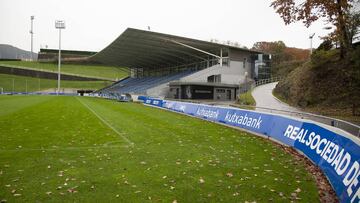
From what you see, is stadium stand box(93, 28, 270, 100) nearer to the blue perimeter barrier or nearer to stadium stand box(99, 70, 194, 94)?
stadium stand box(99, 70, 194, 94)

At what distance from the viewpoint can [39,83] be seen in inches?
4232

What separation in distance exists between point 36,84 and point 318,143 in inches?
4404

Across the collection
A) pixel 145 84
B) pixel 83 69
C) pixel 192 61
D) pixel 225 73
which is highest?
pixel 83 69

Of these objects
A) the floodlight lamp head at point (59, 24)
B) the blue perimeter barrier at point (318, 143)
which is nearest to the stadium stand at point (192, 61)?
the floodlight lamp head at point (59, 24)

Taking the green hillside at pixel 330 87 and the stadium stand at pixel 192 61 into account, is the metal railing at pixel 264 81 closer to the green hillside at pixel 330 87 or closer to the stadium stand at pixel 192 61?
the stadium stand at pixel 192 61

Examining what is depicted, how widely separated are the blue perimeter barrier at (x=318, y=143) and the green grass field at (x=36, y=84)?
9521 centimetres

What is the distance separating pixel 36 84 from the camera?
107062mm

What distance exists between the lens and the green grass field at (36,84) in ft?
328

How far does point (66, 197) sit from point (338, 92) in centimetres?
2635

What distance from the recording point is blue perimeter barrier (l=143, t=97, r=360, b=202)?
550cm

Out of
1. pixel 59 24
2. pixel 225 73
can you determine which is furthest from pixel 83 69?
pixel 225 73

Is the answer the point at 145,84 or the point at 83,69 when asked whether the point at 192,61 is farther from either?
the point at 83,69

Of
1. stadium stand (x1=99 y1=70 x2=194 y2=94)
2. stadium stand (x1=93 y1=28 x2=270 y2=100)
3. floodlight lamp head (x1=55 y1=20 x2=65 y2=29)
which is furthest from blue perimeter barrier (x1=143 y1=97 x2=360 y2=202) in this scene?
floodlight lamp head (x1=55 y1=20 x2=65 y2=29)

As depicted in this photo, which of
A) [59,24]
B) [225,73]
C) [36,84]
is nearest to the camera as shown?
[225,73]
